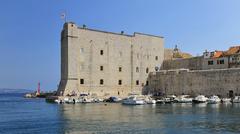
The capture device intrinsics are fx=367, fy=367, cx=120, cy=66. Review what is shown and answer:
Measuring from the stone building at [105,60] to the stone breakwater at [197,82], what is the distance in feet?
9.58

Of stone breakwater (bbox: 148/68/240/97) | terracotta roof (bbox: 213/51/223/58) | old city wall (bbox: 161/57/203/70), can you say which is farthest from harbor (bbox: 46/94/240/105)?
terracotta roof (bbox: 213/51/223/58)

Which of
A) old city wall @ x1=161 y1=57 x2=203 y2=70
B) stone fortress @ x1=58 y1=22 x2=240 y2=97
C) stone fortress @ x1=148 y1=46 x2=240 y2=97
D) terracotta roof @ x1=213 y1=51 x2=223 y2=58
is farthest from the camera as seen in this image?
old city wall @ x1=161 y1=57 x2=203 y2=70

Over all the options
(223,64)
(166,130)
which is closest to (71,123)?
(166,130)

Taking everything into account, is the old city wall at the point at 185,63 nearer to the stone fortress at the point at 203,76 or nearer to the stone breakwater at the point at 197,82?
the stone fortress at the point at 203,76

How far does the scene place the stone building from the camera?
46.0 metres

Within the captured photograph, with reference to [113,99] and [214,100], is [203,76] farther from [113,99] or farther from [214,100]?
[113,99]

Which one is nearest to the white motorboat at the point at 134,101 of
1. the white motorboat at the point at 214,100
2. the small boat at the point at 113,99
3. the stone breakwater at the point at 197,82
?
the small boat at the point at 113,99

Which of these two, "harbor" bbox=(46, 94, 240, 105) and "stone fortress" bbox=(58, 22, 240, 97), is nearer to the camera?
"harbor" bbox=(46, 94, 240, 105)

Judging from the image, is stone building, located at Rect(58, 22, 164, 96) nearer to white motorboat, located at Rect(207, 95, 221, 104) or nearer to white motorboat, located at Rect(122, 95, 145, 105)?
white motorboat, located at Rect(122, 95, 145, 105)

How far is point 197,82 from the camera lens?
4697 centimetres

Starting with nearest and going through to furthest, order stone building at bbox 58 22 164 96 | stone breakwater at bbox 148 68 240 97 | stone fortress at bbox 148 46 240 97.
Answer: stone breakwater at bbox 148 68 240 97 < stone fortress at bbox 148 46 240 97 < stone building at bbox 58 22 164 96

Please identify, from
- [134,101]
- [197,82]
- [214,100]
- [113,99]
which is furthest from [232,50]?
[113,99]

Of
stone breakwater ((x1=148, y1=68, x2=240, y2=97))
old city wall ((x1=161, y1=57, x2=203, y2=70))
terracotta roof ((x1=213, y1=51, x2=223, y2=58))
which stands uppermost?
terracotta roof ((x1=213, y1=51, x2=223, y2=58))

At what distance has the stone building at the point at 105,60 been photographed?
4600 centimetres
